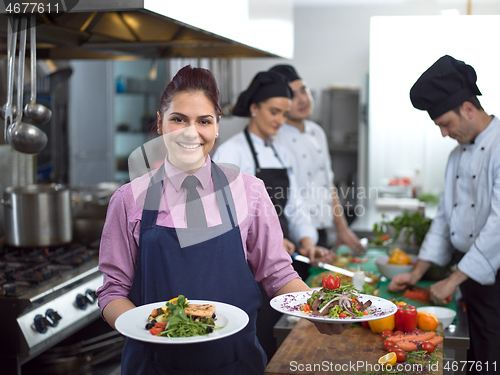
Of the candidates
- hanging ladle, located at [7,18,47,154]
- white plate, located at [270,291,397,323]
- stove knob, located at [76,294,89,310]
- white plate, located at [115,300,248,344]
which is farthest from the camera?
stove knob, located at [76,294,89,310]

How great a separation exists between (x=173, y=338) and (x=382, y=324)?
30.1 inches

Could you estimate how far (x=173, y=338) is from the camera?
0.97 m

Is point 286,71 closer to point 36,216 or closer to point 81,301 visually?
point 36,216

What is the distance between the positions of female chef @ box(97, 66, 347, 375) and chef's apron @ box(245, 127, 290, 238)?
0.97 m

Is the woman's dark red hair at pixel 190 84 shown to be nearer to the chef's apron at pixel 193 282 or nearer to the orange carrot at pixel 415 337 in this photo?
the chef's apron at pixel 193 282

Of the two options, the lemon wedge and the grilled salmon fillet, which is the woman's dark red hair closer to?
the grilled salmon fillet

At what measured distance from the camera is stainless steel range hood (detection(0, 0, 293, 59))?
1.25 metres

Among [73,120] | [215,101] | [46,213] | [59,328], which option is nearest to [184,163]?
[215,101]

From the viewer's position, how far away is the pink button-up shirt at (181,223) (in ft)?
4.05

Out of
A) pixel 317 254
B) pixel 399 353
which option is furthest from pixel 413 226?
pixel 399 353

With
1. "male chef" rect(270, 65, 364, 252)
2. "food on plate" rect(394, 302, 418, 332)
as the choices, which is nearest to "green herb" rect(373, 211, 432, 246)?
"male chef" rect(270, 65, 364, 252)

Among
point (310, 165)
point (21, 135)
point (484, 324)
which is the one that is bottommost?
point (484, 324)

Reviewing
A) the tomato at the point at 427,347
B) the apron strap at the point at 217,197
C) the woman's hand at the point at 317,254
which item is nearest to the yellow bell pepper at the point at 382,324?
the tomato at the point at 427,347

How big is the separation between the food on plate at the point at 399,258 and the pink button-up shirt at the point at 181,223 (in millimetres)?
902
